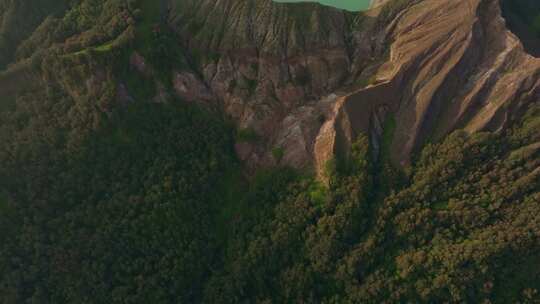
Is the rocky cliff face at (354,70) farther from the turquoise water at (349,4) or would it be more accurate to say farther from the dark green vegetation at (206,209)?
the turquoise water at (349,4)

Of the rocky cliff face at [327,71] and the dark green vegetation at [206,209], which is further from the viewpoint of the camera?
the rocky cliff face at [327,71]

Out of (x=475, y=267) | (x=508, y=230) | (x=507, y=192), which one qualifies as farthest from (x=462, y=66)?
(x=475, y=267)

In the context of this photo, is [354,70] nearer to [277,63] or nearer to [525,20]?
[277,63]

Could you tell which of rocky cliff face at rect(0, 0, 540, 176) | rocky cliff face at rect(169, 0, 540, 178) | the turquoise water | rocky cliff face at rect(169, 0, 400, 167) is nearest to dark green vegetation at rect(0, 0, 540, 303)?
rocky cliff face at rect(0, 0, 540, 176)

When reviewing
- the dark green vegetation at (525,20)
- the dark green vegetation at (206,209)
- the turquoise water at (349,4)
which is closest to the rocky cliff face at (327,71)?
the dark green vegetation at (206,209)

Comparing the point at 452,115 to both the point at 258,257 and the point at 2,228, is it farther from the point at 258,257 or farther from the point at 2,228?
the point at 2,228

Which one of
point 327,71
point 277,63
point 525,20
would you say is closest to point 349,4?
point 327,71
